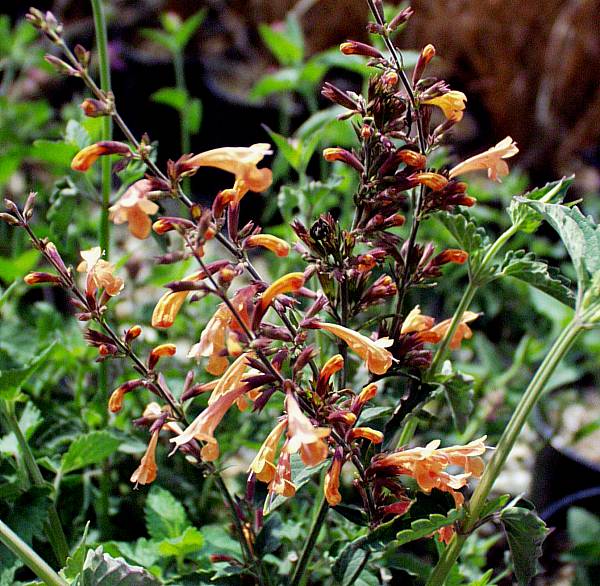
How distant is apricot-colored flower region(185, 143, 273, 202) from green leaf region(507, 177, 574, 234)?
246 mm

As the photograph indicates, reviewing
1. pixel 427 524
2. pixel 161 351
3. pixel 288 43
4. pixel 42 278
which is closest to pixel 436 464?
pixel 427 524

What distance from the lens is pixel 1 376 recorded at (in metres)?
0.76

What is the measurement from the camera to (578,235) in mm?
587

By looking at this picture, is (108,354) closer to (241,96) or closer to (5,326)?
(5,326)

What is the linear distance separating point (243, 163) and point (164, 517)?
0.49m

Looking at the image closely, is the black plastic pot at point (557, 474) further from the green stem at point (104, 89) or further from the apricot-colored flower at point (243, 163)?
the apricot-colored flower at point (243, 163)

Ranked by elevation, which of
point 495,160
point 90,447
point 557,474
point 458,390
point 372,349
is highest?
point 495,160

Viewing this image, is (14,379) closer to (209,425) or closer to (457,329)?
(209,425)

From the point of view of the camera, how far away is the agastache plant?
546 millimetres

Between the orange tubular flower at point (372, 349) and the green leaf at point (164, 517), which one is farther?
the green leaf at point (164, 517)

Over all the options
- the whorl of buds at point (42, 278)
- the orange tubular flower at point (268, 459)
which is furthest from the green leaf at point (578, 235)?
the whorl of buds at point (42, 278)

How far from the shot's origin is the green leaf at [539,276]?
638 millimetres

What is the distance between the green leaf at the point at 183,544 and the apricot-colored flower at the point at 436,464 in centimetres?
26

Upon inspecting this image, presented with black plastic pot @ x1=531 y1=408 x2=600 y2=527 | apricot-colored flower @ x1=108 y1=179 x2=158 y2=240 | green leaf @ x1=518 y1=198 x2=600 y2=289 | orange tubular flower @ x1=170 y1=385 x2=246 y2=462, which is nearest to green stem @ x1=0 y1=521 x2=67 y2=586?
orange tubular flower @ x1=170 y1=385 x2=246 y2=462
